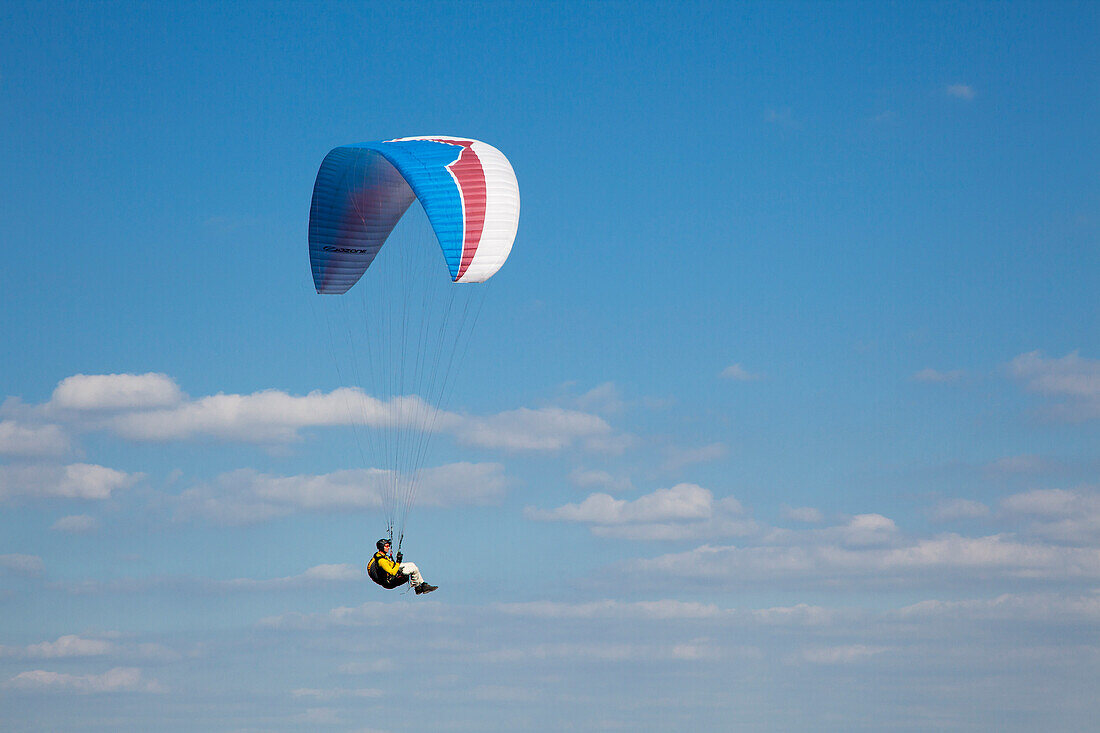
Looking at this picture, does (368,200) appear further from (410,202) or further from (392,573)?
(392,573)

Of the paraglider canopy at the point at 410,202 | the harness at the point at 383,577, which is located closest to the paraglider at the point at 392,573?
the harness at the point at 383,577

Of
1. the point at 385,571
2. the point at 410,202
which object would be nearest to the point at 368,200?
the point at 410,202

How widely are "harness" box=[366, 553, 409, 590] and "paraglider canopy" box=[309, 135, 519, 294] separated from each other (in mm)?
6942

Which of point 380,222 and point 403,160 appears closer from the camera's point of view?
point 403,160

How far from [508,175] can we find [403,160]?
2729 mm

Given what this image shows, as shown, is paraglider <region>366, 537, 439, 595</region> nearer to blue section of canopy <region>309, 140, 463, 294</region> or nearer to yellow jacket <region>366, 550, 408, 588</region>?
yellow jacket <region>366, 550, 408, 588</region>

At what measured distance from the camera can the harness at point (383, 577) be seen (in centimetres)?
4034

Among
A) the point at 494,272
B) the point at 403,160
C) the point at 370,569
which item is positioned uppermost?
the point at 403,160

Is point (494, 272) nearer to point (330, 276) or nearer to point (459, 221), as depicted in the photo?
point (459, 221)

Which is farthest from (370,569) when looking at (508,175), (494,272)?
(508,175)

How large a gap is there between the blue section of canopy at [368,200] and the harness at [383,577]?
24.2 feet

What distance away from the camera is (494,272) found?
136ft

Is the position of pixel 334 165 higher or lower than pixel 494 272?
higher

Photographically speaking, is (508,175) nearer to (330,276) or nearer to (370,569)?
(330,276)
